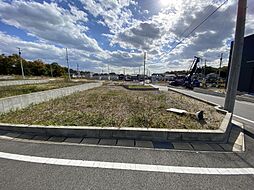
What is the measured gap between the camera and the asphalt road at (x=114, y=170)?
2234mm

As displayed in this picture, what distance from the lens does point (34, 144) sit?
Result: 11.4 ft

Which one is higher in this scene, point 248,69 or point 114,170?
point 248,69

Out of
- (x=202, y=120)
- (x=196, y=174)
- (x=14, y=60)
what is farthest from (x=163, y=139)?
(x=14, y=60)

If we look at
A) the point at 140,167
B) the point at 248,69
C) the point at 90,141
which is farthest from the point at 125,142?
the point at 248,69

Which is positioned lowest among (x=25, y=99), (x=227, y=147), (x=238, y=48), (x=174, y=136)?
(x=227, y=147)

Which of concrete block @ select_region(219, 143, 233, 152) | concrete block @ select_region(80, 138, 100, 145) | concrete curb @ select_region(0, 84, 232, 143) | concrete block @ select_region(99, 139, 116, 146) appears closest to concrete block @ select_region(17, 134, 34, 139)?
concrete curb @ select_region(0, 84, 232, 143)

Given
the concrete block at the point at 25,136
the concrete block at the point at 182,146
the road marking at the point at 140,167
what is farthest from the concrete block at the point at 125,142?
the concrete block at the point at 25,136

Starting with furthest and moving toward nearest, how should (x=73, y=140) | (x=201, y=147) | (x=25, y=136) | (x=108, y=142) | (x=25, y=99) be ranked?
1. (x=25, y=99)
2. (x=25, y=136)
3. (x=73, y=140)
4. (x=108, y=142)
5. (x=201, y=147)

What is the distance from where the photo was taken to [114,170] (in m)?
2.57

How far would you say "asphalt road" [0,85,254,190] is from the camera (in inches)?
88.0

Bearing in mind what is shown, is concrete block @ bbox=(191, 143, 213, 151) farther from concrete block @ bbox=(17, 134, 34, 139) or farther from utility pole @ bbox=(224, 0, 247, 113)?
concrete block @ bbox=(17, 134, 34, 139)

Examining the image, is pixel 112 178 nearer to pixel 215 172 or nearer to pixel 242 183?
pixel 215 172

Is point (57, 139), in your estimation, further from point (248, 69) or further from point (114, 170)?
point (248, 69)

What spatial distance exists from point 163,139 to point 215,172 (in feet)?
4.30
